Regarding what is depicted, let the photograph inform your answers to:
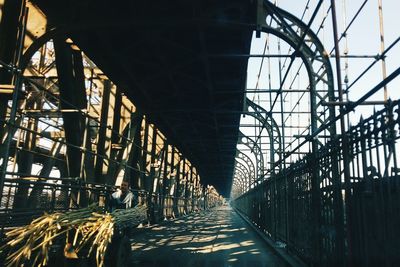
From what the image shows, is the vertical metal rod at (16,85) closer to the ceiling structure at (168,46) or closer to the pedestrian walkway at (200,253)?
the ceiling structure at (168,46)

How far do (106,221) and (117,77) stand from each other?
23.7ft

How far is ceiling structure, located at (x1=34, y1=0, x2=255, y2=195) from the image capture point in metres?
8.69

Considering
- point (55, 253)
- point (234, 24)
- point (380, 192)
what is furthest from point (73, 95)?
point (380, 192)

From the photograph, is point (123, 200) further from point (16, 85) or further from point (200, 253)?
point (16, 85)

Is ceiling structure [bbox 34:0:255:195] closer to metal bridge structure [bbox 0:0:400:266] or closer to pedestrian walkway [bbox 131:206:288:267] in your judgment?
metal bridge structure [bbox 0:0:400:266]

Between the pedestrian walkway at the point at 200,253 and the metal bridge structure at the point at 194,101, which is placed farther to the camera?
the pedestrian walkway at the point at 200,253

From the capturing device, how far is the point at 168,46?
10.9 metres

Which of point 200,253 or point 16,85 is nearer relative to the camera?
point 16,85

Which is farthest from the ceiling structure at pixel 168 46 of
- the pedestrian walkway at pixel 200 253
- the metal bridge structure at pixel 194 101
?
the pedestrian walkway at pixel 200 253

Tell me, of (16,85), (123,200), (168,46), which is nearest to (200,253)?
(123,200)

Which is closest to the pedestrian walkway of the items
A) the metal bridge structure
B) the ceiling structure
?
the metal bridge structure

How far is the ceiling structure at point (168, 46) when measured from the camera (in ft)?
28.5

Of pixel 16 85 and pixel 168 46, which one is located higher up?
pixel 168 46

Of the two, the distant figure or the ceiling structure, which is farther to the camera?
the ceiling structure
